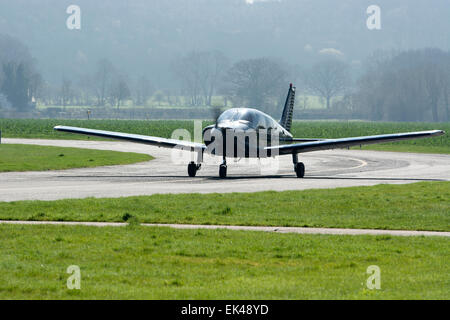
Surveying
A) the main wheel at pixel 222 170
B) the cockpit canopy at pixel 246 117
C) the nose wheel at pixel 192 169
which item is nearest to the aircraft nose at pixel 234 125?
the cockpit canopy at pixel 246 117

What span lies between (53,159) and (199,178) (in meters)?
12.5

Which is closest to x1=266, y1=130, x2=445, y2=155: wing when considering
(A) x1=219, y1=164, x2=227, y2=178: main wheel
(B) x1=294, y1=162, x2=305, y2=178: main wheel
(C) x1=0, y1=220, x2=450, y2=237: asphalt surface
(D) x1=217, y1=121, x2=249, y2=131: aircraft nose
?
(B) x1=294, y1=162, x2=305, y2=178: main wheel

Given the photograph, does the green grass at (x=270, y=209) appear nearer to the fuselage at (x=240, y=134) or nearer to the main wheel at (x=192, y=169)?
the fuselage at (x=240, y=134)

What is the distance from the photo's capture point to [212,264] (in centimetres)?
1166

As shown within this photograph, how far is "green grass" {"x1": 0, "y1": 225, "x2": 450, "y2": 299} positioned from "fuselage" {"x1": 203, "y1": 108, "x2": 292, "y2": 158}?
→ 13135 millimetres

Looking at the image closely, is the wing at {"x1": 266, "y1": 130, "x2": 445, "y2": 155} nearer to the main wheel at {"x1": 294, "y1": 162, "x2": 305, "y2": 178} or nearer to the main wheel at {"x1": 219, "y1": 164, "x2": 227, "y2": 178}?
the main wheel at {"x1": 294, "y1": 162, "x2": 305, "y2": 178}

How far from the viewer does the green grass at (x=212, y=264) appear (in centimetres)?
959

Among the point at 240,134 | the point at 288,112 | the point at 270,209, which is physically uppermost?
the point at 288,112

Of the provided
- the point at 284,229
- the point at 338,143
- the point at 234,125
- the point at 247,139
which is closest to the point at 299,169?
the point at 338,143

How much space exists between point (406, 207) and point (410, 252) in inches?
259

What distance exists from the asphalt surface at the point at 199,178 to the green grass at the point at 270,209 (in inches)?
100

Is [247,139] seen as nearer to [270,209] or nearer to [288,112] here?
[288,112]

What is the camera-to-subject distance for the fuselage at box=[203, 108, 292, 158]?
27984 mm
